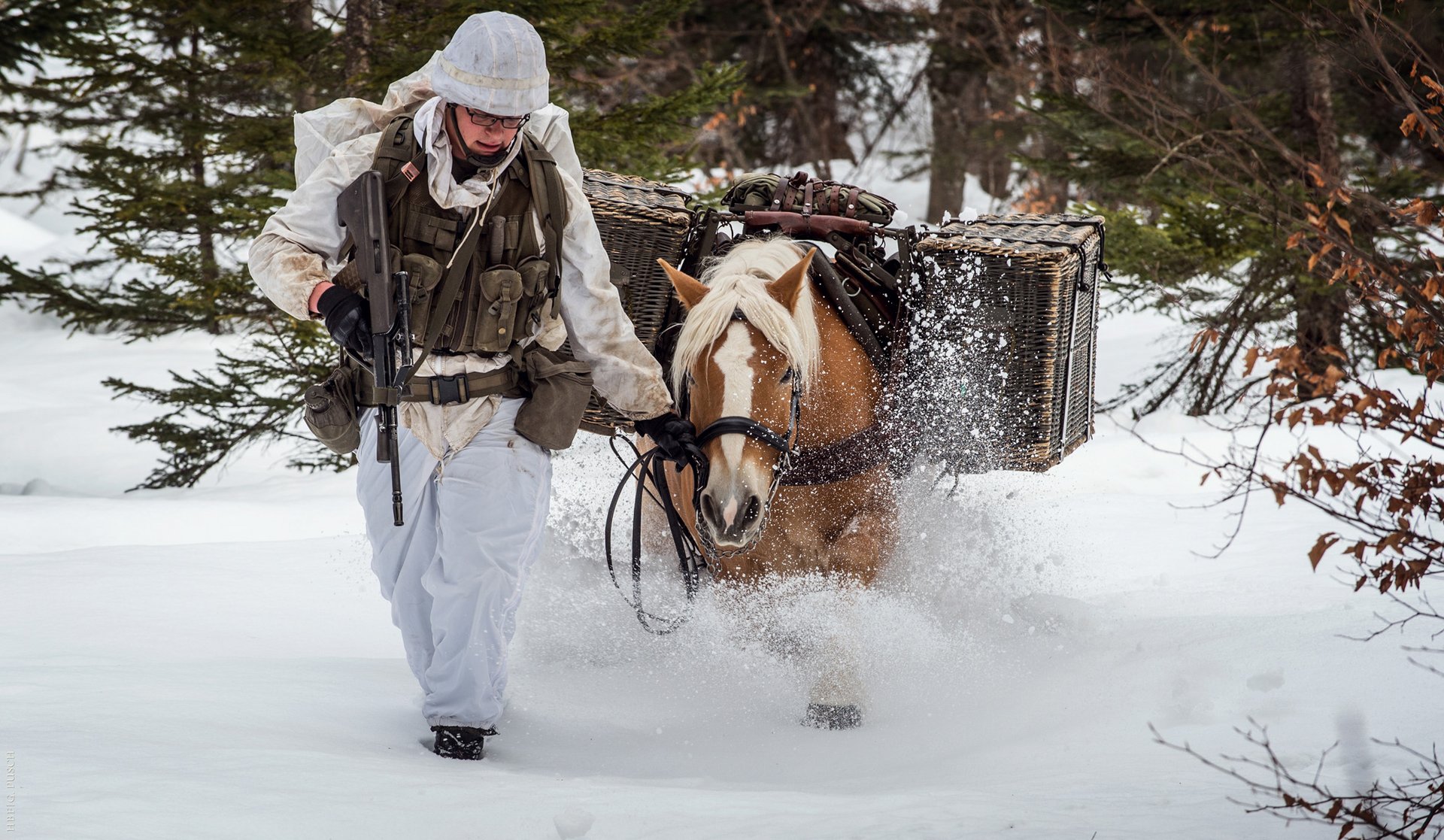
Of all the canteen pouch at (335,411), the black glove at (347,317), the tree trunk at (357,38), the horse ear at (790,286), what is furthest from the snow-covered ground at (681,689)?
the tree trunk at (357,38)

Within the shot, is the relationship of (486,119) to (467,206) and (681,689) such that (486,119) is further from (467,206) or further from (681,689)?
(681,689)

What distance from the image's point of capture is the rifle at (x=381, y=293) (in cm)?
290

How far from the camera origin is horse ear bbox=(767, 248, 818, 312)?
3549 millimetres

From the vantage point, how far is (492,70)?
290 cm

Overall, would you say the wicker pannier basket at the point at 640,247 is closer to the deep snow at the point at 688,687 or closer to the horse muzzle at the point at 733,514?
the horse muzzle at the point at 733,514

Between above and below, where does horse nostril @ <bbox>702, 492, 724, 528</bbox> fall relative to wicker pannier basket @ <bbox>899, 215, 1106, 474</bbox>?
below

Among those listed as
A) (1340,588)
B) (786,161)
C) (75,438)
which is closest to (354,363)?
(1340,588)

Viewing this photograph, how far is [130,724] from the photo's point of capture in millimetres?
2850

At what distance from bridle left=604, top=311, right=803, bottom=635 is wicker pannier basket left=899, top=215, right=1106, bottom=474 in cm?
61

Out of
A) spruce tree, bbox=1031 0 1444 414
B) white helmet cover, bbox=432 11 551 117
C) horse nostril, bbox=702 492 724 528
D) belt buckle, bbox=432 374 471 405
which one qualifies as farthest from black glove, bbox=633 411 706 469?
spruce tree, bbox=1031 0 1444 414

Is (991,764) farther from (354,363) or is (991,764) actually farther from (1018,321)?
(354,363)

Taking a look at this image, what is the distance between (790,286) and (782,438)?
1.66ft

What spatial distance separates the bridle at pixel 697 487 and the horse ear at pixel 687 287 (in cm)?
25

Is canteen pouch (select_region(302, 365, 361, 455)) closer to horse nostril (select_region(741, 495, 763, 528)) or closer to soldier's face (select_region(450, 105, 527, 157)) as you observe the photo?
soldier's face (select_region(450, 105, 527, 157))
